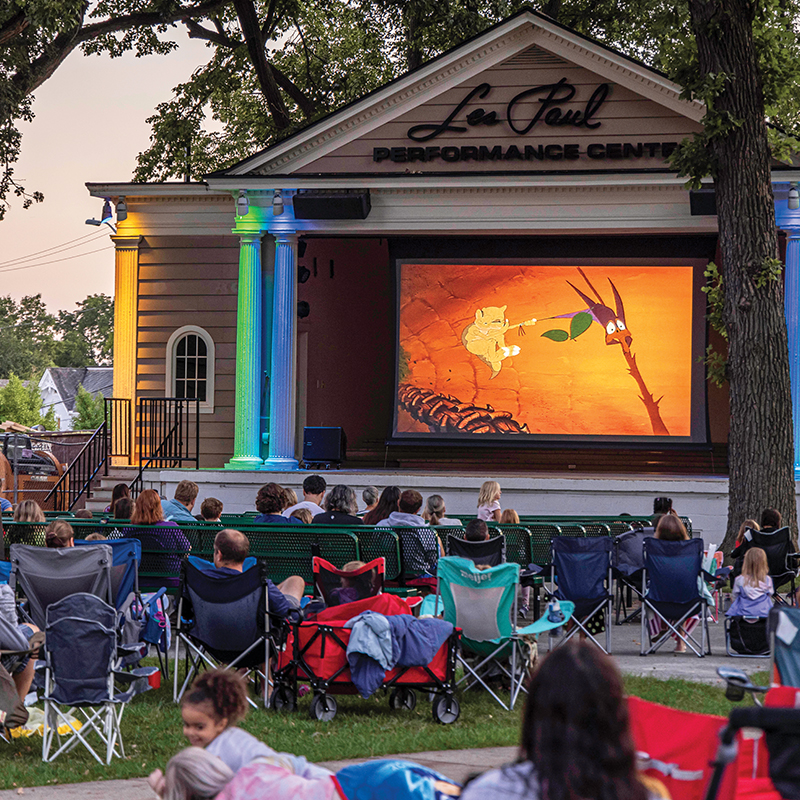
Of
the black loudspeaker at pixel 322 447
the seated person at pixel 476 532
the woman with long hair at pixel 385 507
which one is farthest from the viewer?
the black loudspeaker at pixel 322 447

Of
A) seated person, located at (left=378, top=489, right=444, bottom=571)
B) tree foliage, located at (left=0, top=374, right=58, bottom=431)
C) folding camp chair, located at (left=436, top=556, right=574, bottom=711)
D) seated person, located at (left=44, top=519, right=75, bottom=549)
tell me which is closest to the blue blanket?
folding camp chair, located at (left=436, top=556, right=574, bottom=711)

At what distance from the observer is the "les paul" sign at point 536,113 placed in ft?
51.6

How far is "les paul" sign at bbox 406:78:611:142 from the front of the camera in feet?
51.6

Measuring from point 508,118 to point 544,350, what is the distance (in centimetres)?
381

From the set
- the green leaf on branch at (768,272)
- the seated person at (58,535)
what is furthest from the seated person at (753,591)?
the seated person at (58,535)

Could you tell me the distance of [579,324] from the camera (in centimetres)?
1728

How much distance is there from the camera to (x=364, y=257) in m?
18.8

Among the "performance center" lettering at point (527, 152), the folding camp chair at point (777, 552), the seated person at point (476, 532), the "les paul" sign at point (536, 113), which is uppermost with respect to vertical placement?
the "les paul" sign at point (536, 113)

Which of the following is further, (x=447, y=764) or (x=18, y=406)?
(x=18, y=406)

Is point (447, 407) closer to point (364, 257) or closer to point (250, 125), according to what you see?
point (364, 257)

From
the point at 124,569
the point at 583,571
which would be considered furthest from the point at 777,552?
the point at 124,569

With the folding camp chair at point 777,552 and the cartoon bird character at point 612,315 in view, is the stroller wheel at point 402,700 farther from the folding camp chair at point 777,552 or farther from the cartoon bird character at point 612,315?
the cartoon bird character at point 612,315

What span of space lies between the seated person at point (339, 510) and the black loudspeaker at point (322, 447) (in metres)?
6.75

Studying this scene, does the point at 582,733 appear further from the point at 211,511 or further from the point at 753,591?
the point at 211,511
